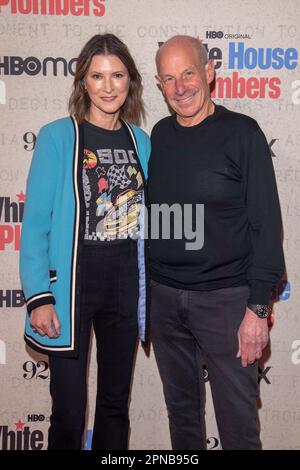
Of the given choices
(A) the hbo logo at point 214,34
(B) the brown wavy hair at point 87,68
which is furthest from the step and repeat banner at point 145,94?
(B) the brown wavy hair at point 87,68

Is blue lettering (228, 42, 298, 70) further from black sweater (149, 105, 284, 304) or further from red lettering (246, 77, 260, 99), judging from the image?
black sweater (149, 105, 284, 304)

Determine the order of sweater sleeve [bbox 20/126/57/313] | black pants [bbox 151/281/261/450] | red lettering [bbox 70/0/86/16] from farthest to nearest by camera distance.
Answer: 1. red lettering [bbox 70/0/86/16]
2. black pants [bbox 151/281/261/450]
3. sweater sleeve [bbox 20/126/57/313]

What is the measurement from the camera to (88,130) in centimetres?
203

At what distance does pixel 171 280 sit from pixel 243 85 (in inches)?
43.0

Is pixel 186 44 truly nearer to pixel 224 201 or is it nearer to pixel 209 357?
pixel 224 201

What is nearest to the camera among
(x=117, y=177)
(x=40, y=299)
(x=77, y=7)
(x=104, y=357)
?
(x=40, y=299)

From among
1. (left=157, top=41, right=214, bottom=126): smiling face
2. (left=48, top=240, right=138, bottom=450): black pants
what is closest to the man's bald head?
(left=157, top=41, right=214, bottom=126): smiling face

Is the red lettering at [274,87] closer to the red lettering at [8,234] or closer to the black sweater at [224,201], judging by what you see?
the black sweater at [224,201]

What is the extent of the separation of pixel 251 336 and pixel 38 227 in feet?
3.01

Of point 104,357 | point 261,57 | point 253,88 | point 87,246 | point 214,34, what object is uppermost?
point 214,34

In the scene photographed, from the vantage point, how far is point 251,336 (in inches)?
76.7

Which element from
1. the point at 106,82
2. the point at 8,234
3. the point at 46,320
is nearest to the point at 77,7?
the point at 106,82

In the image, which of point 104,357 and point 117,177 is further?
point 104,357

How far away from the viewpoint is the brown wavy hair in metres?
2.02
